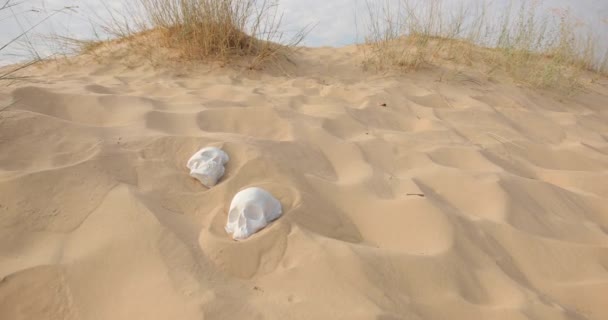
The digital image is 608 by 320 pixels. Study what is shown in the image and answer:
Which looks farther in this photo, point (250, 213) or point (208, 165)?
point (208, 165)

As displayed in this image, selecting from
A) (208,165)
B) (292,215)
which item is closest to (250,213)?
(292,215)

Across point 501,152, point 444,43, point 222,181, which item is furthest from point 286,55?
point 222,181

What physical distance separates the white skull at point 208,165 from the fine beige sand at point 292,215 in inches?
1.6

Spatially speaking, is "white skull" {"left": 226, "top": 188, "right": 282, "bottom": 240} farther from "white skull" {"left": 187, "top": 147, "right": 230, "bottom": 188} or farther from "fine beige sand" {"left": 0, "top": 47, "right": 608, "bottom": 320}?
"white skull" {"left": 187, "top": 147, "right": 230, "bottom": 188}

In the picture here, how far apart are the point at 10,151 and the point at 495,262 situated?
5.83 feet

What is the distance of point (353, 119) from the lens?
8.19 ft

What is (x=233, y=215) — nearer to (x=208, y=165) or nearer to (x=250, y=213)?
(x=250, y=213)

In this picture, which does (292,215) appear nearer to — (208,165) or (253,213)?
(253,213)

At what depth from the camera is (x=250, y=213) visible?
131cm

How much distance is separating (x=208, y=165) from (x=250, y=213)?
1.20 feet

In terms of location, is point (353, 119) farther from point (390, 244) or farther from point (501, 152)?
point (390, 244)

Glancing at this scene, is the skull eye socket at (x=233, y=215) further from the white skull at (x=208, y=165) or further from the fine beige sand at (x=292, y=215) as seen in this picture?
the white skull at (x=208, y=165)

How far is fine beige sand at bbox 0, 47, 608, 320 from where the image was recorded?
42.6 inches

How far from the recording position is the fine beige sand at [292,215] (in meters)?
1.08
